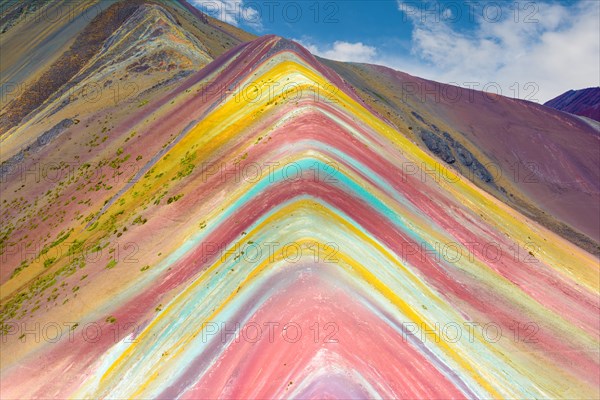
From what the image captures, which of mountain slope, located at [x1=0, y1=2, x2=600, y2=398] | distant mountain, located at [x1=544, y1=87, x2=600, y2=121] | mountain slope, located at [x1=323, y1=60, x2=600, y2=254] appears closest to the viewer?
mountain slope, located at [x1=0, y1=2, x2=600, y2=398]

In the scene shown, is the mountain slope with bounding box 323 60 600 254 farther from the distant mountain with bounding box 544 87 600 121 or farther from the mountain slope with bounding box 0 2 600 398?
the distant mountain with bounding box 544 87 600 121

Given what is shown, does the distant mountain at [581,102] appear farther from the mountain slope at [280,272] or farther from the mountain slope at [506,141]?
the mountain slope at [280,272]

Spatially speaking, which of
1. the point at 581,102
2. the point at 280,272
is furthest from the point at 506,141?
the point at 581,102

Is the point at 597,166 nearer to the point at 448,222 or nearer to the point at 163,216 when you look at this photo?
the point at 448,222

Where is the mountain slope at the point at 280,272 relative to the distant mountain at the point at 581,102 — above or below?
below

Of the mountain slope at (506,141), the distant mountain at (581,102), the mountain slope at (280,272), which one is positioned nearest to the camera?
the mountain slope at (280,272)

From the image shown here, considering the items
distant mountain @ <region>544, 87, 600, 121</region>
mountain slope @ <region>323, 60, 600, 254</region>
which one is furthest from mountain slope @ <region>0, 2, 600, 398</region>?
distant mountain @ <region>544, 87, 600, 121</region>

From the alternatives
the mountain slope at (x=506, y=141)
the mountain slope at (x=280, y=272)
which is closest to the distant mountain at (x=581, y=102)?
the mountain slope at (x=506, y=141)

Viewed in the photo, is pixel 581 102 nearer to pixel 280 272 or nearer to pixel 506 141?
pixel 506 141

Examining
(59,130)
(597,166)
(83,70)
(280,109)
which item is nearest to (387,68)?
(597,166)
